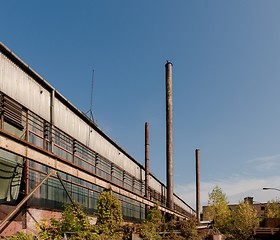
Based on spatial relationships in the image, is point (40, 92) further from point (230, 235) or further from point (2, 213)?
point (230, 235)

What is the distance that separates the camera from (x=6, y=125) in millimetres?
14203

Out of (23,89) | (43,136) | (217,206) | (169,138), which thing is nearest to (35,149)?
(23,89)

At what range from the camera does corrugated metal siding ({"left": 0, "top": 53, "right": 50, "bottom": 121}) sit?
14875 mm

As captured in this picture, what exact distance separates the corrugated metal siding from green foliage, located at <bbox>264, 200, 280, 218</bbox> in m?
50.3

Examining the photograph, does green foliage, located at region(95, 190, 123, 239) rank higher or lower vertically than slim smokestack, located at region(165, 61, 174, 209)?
lower

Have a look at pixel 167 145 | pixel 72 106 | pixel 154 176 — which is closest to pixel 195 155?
pixel 154 176

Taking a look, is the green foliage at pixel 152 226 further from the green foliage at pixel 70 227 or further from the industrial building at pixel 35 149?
the green foliage at pixel 70 227

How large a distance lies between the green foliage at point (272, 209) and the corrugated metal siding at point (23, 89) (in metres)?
50.3

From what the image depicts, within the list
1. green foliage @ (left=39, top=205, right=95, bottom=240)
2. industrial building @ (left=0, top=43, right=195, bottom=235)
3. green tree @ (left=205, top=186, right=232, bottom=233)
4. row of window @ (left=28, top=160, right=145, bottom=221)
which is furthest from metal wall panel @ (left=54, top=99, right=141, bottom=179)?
green tree @ (left=205, top=186, right=232, bottom=233)

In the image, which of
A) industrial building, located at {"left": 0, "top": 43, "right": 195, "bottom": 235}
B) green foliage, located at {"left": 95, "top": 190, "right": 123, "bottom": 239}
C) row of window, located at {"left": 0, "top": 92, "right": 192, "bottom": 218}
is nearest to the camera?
industrial building, located at {"left": 0, "top": 43, "right": 195, "bottom": 235}

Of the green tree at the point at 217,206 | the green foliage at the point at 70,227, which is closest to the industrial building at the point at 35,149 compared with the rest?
the green foliage at the point at 70,227

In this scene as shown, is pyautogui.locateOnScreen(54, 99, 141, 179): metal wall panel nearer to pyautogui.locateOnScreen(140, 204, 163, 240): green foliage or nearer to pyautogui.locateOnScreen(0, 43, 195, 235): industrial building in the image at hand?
pyautogui.locateOnScreen(0, 43, 195, 235): industrial building

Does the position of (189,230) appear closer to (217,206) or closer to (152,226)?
(152,226)

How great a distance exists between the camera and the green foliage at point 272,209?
6081 centimetres
